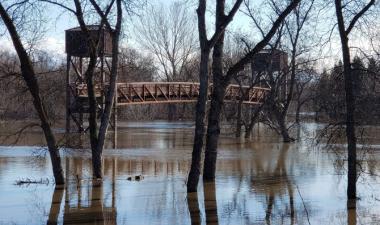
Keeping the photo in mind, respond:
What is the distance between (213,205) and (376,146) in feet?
74.1

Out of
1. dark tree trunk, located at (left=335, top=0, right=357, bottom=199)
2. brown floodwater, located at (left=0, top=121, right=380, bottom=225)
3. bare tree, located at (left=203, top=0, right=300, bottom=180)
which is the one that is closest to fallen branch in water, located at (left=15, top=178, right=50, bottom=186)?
brown floodwater, located at (left=0, top=121, right=380, bottom=225)

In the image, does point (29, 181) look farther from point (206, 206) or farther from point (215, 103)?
point (206, 206)

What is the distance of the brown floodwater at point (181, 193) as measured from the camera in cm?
1322

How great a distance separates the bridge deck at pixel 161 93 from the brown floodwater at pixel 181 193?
711 inches

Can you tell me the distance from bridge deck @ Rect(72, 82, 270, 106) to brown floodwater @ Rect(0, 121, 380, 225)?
1806cm

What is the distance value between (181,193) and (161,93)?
35652 mm

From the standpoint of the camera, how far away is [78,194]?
53.9 ft

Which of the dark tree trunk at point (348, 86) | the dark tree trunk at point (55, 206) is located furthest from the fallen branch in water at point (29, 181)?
the dark tree trunk at point (348, 86)

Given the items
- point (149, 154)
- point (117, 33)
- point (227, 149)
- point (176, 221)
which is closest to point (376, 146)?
point (227, 149)

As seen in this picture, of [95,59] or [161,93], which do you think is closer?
[95,59]

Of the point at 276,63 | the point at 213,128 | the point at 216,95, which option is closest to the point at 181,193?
the point at 213,128

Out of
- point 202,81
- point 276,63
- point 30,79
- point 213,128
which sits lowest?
point 213,128

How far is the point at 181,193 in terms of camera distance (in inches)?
655

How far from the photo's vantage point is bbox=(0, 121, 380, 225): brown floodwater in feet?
43.4
